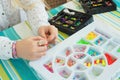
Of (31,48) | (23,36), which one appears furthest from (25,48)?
(23,36)

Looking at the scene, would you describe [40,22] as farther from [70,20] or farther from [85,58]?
[85,58]

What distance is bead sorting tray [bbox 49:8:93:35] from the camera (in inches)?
28.1

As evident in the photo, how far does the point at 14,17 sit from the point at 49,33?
325 millimetres

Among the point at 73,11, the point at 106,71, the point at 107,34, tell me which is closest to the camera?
the point at 106,71

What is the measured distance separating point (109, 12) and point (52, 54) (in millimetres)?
316

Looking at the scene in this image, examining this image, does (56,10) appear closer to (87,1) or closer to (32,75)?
(87,1)

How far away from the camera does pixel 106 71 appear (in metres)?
0.54

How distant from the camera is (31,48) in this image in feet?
2.01

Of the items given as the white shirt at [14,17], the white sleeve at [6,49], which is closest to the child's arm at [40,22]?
the white shirt at [14,17]

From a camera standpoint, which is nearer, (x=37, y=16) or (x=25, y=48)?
(x=25, y=48)

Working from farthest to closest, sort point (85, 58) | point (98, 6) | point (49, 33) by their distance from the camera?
1. point (98, 6)
2. point (49, 33)
3. point (85, 58)

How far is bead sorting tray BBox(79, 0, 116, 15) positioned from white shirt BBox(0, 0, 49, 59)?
0.16 m

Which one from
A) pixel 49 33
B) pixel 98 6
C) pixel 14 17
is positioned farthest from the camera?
pixel 14 17

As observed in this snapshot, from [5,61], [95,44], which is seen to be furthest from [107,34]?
[5,61]
